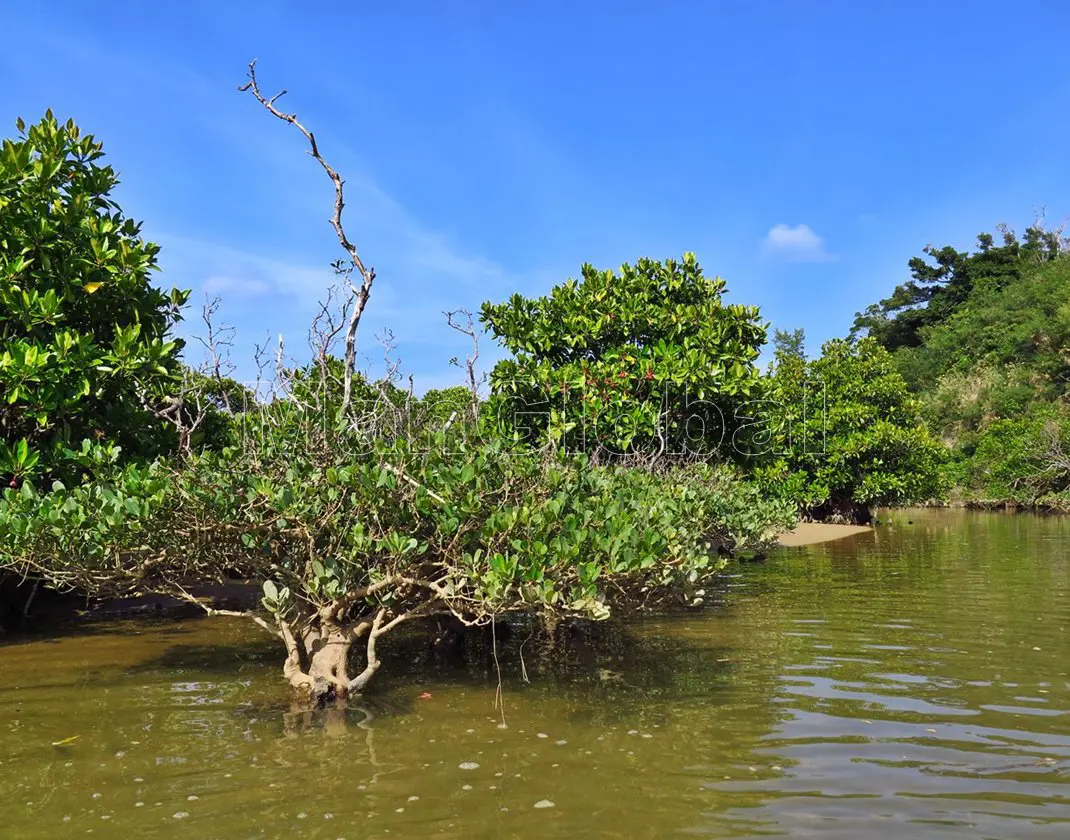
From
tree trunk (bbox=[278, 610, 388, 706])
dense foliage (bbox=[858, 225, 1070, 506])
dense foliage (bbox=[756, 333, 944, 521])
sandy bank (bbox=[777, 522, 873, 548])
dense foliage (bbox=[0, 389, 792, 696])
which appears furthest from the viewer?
dense foliage (bbox=[858, 225, 1070, 506])

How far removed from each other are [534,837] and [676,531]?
277 cm

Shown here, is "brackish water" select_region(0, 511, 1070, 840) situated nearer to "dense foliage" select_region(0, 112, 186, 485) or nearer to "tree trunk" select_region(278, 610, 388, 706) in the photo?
"tree trunk" select_region(278, 610, 388, 706)

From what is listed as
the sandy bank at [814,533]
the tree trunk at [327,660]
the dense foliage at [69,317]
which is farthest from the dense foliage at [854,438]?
the tree trunk at [327,660]

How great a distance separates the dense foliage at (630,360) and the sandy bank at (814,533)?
10801 mm

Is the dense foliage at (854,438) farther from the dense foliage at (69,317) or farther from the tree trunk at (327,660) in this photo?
the tree trunk at (327,660)

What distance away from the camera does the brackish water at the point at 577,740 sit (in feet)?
14.6

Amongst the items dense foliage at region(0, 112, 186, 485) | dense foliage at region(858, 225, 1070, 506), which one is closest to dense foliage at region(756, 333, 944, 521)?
dense foliage at region(858, 225, 1070, 506)

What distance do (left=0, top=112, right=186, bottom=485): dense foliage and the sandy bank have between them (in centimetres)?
1701

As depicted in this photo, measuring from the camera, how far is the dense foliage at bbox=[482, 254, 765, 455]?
38.5ft

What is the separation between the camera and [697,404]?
1243 centimetres

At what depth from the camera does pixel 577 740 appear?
566 cm

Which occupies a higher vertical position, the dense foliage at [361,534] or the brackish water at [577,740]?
the dense foliage at [361,534]

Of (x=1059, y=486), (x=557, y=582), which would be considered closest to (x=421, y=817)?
(x=557, y=582)

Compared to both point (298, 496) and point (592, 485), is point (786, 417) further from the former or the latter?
point (298, 496)
